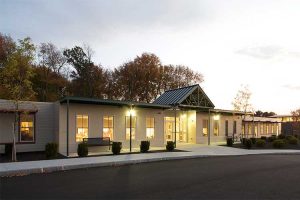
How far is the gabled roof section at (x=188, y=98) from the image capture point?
28119 millimetres

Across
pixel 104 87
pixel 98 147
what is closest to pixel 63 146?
pixel 98 147

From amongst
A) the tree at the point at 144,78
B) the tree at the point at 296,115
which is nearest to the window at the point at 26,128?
the tree at the point at 144,78

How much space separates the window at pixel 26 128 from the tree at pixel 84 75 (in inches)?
941

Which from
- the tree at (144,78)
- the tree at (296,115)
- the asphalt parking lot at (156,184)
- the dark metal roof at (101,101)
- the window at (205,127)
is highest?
the tree at (144,78)

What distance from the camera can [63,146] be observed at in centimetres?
2047

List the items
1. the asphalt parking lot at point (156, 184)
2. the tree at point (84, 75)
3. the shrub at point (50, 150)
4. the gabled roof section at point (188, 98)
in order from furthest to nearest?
1. the tree at point (84, 75)
2. the gabled roof section at point (188, 98)
3. the shrub at point (50, 150)
4. the asphalt parking lot at point (156, 184)

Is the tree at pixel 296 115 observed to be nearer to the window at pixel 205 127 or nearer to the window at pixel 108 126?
the window at pixel 205 127

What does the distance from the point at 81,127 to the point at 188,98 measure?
1111 centimetres

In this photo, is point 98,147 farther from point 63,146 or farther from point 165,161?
point 165,161

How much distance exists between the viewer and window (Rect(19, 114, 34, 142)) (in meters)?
20.8

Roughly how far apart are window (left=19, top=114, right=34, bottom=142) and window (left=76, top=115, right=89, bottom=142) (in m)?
3.01

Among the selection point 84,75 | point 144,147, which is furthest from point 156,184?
point 84,75

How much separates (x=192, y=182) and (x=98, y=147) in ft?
39.7

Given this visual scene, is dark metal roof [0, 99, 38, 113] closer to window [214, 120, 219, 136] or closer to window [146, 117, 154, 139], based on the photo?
window [146, 117, 154, 139]
